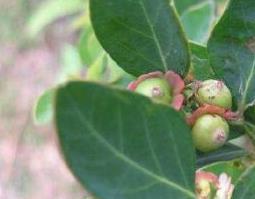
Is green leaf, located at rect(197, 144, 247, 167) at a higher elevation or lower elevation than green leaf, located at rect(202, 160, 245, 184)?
higher

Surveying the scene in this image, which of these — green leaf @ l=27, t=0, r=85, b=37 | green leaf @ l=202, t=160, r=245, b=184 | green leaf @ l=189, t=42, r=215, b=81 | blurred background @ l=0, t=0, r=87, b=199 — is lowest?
blurred background @ l=0, t=0, r=87, b=199

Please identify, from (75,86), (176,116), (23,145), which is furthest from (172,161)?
(23,145)

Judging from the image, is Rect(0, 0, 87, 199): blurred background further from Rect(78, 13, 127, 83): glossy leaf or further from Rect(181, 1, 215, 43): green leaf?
Rect(181, 1, 215, 43): green leaf

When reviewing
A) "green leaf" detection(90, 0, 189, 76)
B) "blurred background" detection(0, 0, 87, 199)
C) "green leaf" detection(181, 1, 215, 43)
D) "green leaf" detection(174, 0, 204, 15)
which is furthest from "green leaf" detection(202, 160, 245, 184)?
"blurred background" detection(0, 0, 87, 199)

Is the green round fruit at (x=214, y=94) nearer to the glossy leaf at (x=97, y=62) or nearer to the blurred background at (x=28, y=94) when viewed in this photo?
the glossy leaf at (x=97, y=62)

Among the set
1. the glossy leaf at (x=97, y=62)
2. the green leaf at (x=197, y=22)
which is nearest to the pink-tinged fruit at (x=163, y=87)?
the glossy leaf at (x=97, y=62)

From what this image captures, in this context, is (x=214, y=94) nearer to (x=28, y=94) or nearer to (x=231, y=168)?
(x=231, y=168)

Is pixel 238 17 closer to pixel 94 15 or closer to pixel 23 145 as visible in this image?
pixel 94 15
